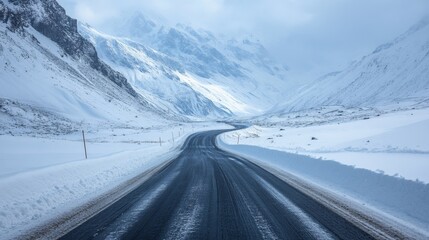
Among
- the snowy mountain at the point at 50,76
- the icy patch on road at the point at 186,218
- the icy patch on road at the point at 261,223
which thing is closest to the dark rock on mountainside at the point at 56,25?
the snowy mountain at the point at 50,76

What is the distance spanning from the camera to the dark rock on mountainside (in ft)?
385

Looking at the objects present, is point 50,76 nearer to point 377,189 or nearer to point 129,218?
point 129,218

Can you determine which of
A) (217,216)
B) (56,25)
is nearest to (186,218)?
(217,216)

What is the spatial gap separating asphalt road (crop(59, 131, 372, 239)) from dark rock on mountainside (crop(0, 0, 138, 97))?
112969mm

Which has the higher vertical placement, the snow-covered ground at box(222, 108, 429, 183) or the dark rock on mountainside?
the dark rock on mountainside

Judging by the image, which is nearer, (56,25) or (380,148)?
(380,148)

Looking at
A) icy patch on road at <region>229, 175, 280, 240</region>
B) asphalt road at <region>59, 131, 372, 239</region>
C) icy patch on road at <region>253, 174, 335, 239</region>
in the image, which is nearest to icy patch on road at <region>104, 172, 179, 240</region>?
asphalt road at <region>59, 131, 372, 239</region>

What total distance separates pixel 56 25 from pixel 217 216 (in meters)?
148

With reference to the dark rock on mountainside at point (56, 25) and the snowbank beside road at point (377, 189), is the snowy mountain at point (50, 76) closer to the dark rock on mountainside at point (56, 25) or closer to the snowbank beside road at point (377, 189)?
the dark rock on mountainside at point (56, 25)

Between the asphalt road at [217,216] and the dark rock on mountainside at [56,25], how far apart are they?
113 meters

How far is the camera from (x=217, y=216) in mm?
7668

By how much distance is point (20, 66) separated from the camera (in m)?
87.4

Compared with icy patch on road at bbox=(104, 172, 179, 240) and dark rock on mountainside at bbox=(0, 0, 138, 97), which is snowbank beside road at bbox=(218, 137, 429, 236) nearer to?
icy patch on road at bbox=(104, 172, 179, 240)

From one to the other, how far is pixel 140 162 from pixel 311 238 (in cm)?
1734
